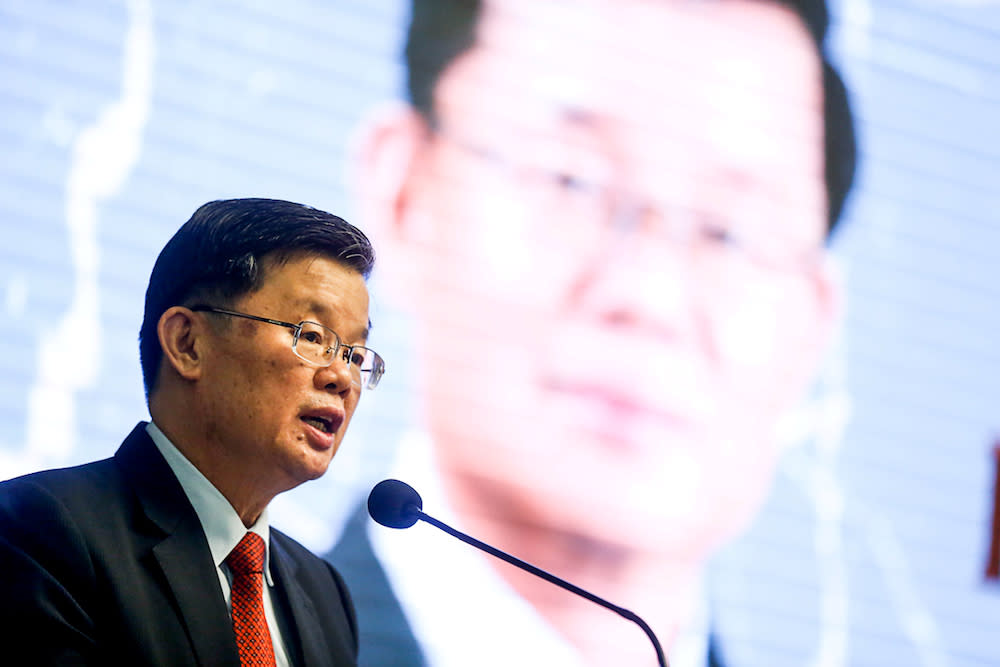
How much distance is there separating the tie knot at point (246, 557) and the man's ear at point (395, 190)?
1.07m

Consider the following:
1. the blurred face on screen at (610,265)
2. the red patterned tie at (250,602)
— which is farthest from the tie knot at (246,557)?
the blurred face on screen at (610,265)

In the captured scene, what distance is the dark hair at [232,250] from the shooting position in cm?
154

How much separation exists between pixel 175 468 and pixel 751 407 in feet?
5.49

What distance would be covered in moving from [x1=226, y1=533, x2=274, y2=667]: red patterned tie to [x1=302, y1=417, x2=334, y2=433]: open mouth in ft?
0.62

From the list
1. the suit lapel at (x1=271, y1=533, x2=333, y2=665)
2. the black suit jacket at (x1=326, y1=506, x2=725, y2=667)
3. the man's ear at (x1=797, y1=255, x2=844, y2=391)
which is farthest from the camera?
the man's ear at (x1=797, y1=255, x2=844, y2=391)

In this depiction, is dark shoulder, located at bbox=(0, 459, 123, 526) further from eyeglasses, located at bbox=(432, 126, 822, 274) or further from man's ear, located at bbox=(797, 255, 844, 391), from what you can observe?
man's ear, located at bbox=(797, 255, 844, 391)

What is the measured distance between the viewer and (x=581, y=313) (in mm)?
2682

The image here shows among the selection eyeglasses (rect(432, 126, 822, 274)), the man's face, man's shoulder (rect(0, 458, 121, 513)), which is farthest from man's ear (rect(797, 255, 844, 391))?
man's shoulder (rect(0, 458, 121, 513))

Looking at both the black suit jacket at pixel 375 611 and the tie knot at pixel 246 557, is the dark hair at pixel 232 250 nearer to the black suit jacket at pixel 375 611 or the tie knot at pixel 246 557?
the tie knot at pixel 246 557

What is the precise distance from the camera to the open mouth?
1.53m

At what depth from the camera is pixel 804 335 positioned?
2.91 meters

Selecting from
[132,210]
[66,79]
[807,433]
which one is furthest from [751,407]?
[66,79]

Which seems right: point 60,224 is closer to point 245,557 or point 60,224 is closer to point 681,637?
point 245,557

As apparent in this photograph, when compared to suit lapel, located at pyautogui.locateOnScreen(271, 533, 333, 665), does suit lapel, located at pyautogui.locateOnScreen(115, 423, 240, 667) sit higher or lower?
higher
